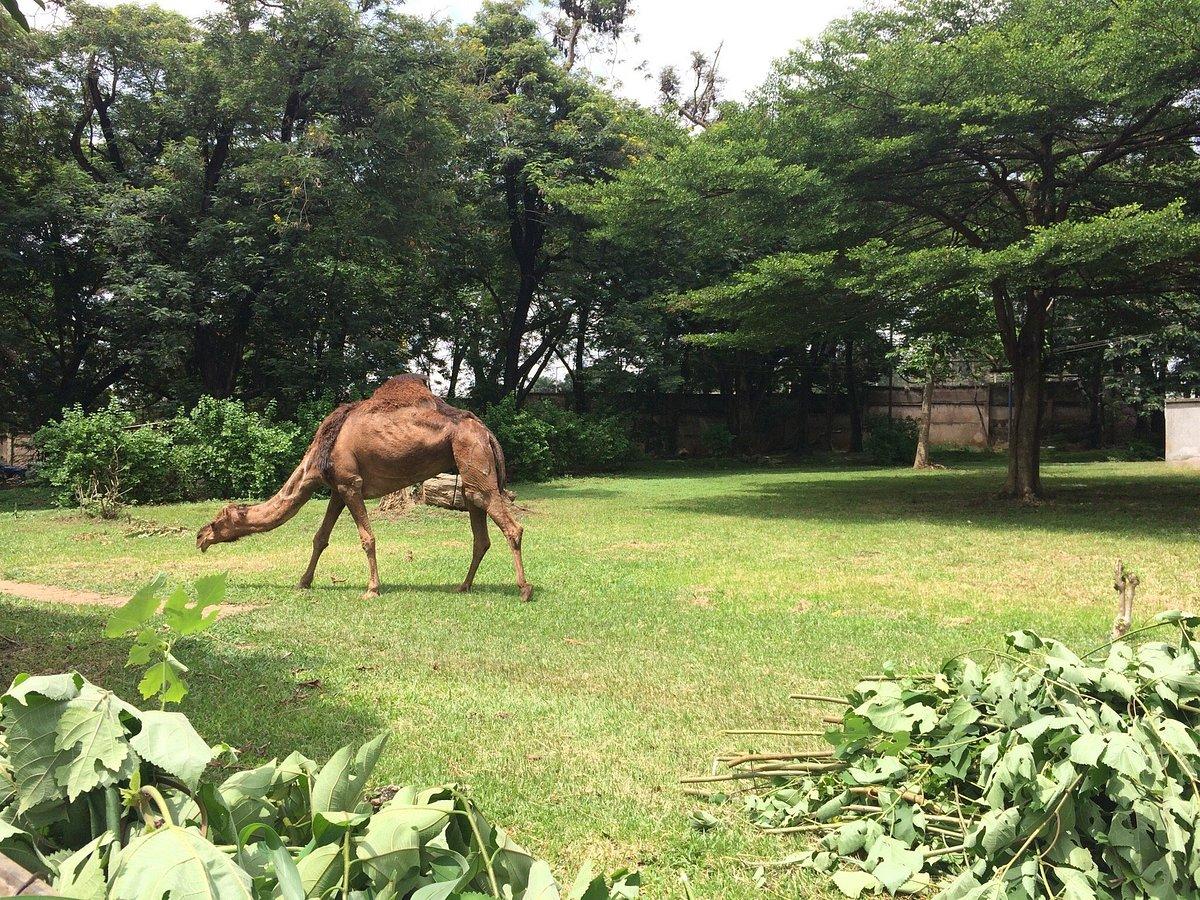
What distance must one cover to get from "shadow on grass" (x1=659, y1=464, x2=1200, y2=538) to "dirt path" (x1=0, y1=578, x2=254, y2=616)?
28.2 ft

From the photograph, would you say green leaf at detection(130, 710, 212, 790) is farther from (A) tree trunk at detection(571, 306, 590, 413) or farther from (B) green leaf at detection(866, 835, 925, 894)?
(A) tree trunk at detection(571, 306, 590, 413)

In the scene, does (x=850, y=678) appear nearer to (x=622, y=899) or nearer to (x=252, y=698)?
(x=252, y=698)

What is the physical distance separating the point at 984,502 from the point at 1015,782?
1324 centimetres

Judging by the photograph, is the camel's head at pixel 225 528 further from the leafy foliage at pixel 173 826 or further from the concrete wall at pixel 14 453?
the concrete wall at pixel 14 453

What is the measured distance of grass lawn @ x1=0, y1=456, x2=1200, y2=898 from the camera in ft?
11.4

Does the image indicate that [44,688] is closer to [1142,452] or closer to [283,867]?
[283,867]

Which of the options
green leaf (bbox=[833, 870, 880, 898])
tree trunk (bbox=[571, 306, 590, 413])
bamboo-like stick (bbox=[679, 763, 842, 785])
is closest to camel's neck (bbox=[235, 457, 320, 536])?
bamboo-like stick (bbox=[679, 763, 842, 785])

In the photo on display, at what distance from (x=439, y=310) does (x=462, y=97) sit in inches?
253

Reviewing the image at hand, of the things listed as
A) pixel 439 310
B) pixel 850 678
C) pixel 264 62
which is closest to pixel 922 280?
pixel 850 678

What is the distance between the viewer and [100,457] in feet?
45.8

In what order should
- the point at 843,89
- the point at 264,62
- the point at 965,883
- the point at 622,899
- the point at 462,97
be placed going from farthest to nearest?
the point at 462,97, the point at 264,62, the point at 843,89, the point at 965,883, the point at 622,899

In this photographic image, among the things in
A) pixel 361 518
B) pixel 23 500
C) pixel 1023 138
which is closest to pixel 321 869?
pixel 361 518

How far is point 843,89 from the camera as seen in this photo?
12.3 meters

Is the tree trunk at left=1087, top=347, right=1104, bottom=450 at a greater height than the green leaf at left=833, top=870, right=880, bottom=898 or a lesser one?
greater
